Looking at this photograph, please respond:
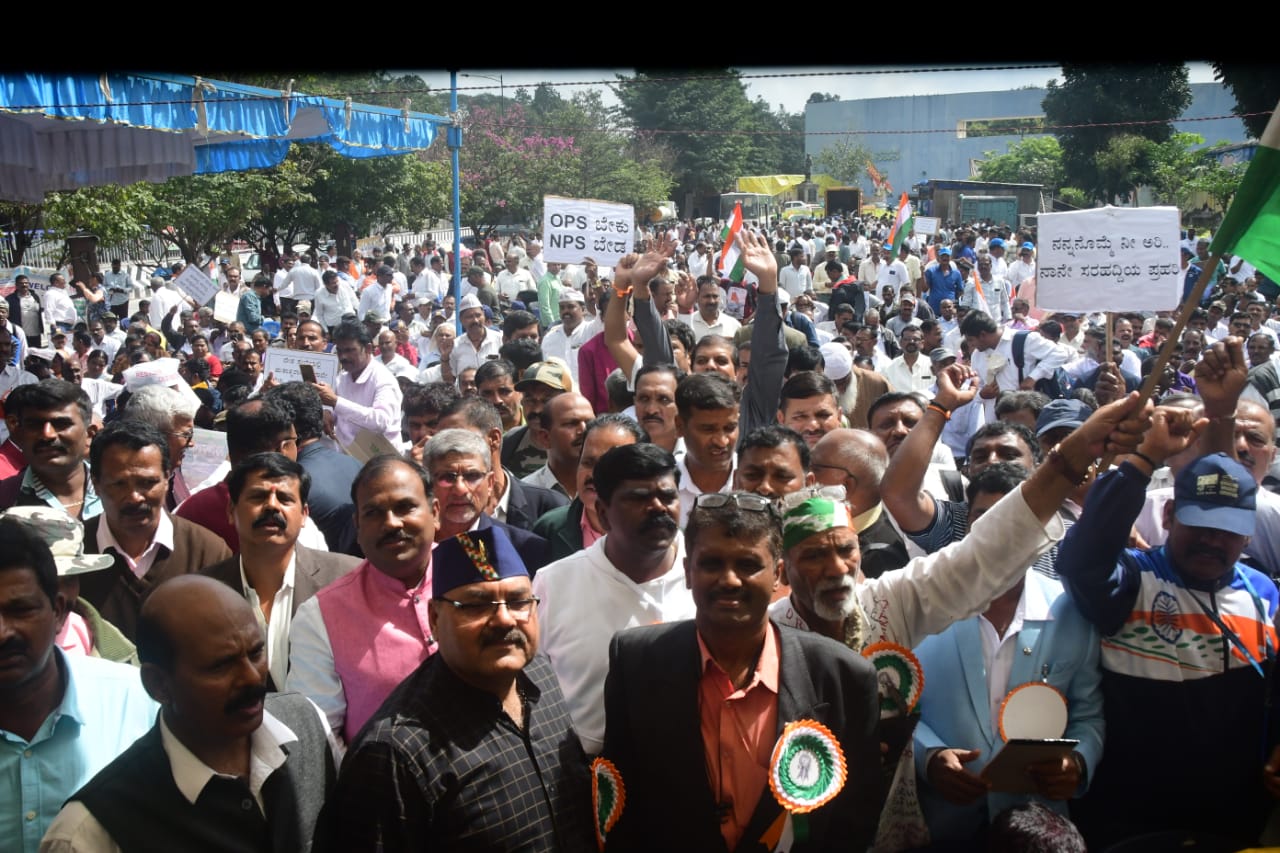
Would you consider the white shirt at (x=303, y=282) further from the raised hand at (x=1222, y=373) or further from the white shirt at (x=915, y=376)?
the raised hand at (x=1222, y=373)

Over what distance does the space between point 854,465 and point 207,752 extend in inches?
99.6

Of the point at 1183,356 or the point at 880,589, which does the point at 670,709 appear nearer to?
the point at 880,589

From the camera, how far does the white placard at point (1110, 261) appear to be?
710cm

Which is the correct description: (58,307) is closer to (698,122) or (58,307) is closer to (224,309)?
(224,309)

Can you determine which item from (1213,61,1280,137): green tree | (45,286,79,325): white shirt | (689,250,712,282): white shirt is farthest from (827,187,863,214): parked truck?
(45,286,79,325): white shirt

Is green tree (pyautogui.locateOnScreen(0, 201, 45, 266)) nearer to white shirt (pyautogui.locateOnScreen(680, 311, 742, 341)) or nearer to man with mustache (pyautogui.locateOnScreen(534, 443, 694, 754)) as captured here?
white shirt (pyautogui.locateOnScreen(680, 311, 742, 341))

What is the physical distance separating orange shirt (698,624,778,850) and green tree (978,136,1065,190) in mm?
54628

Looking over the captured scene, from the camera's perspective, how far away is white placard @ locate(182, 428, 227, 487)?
18.9ft

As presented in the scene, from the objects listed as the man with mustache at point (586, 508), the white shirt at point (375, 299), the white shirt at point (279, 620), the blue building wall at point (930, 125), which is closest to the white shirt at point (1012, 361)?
the man with mustache at point (586, 508)

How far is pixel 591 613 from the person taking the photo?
11.1 feet

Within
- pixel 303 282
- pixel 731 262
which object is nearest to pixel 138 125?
pixel 731 262

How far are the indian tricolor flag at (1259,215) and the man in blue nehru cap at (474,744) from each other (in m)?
2.54

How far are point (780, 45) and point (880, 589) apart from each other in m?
6.90

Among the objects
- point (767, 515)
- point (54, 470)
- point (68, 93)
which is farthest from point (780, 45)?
point (767, 515)
